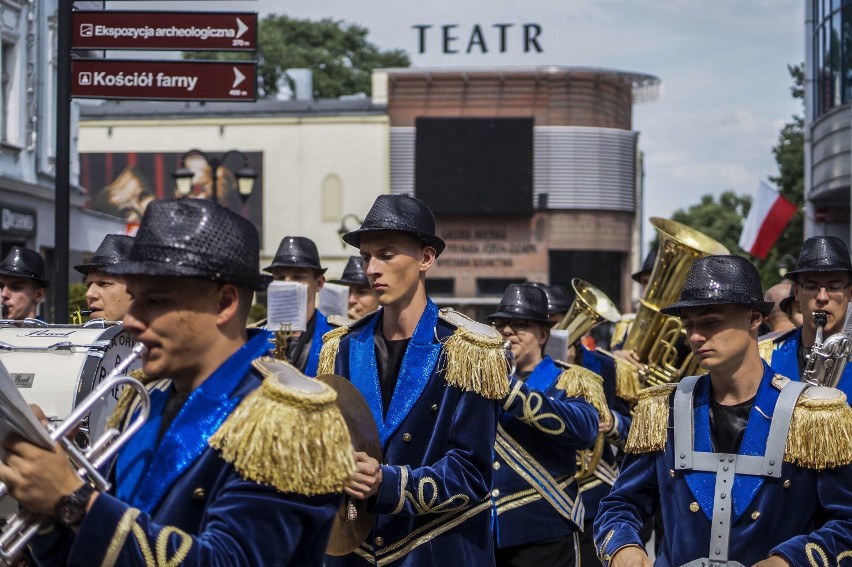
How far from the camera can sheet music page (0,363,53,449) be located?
2.79 metres

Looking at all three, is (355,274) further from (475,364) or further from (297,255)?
(475,364)

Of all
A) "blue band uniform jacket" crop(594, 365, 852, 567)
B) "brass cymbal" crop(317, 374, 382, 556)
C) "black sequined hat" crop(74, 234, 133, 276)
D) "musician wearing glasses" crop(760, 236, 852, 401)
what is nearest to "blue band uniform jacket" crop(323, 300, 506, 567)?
"brass cymbal" crop(317, 374, 382, 556)

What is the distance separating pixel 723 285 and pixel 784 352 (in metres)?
2.21

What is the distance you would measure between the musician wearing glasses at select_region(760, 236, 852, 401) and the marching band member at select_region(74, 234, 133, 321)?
3557 millimetres

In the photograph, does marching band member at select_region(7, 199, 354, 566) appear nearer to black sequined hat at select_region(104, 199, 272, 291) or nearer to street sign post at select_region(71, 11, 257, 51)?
black sequined hat at select_region(104, 199, 272, 291)

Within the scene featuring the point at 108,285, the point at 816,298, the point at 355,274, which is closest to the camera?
the point at 816,298

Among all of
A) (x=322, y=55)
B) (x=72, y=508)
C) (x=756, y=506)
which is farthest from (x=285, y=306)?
(x=322, y=55)

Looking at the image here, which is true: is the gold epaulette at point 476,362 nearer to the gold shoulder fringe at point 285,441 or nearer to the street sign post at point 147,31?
the gold shoulder fringe at point 285,441

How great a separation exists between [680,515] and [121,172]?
38258 millimetres

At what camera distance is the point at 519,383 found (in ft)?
19.6

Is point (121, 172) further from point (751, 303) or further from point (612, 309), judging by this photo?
point (751, 303)

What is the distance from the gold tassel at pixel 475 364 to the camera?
16.4 ft

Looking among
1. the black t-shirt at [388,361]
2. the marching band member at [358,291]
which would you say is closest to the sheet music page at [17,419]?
the black t-shirt at [388,361]

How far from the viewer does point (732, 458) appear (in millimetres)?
4426
